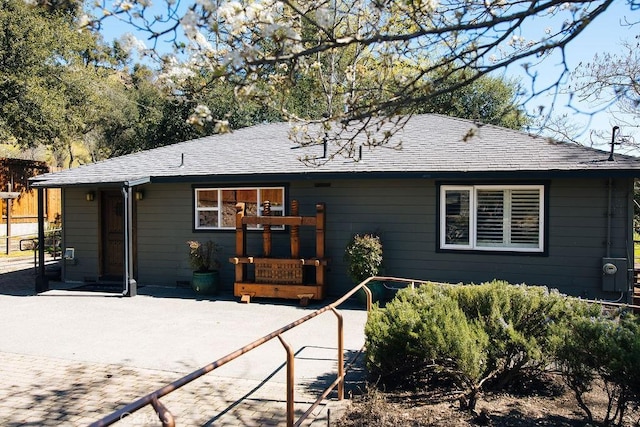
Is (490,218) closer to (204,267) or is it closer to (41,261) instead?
(204,267)

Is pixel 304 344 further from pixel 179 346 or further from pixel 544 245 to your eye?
pixel 544 245

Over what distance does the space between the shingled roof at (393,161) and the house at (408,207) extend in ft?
0.11

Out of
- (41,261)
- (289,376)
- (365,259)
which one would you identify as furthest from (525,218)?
(41,261)

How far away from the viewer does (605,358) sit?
11.5 feet

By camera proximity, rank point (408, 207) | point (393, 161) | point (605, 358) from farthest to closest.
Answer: point (393, 161) < point (408, 207) < point (605, 358)

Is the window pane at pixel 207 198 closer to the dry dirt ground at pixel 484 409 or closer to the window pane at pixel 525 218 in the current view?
the window pane at pixel 525 218

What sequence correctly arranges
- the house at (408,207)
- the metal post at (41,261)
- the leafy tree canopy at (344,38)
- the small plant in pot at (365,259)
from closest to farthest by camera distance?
1. the leafy tree canopy at (344,38)
2. the house at (408,207)
3. the small plant in pot at (365,259)
4. the metal post at (41,261)

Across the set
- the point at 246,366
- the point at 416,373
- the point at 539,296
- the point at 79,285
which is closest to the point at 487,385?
the point at 416,373

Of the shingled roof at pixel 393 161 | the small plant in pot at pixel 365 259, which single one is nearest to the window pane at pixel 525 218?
the shingled roof at pixel 393 161

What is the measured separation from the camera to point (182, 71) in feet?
10.9

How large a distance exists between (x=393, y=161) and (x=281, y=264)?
2.84 metres

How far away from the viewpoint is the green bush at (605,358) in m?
3.38

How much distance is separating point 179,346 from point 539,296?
13.7 ft

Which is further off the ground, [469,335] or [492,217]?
[492,217]
